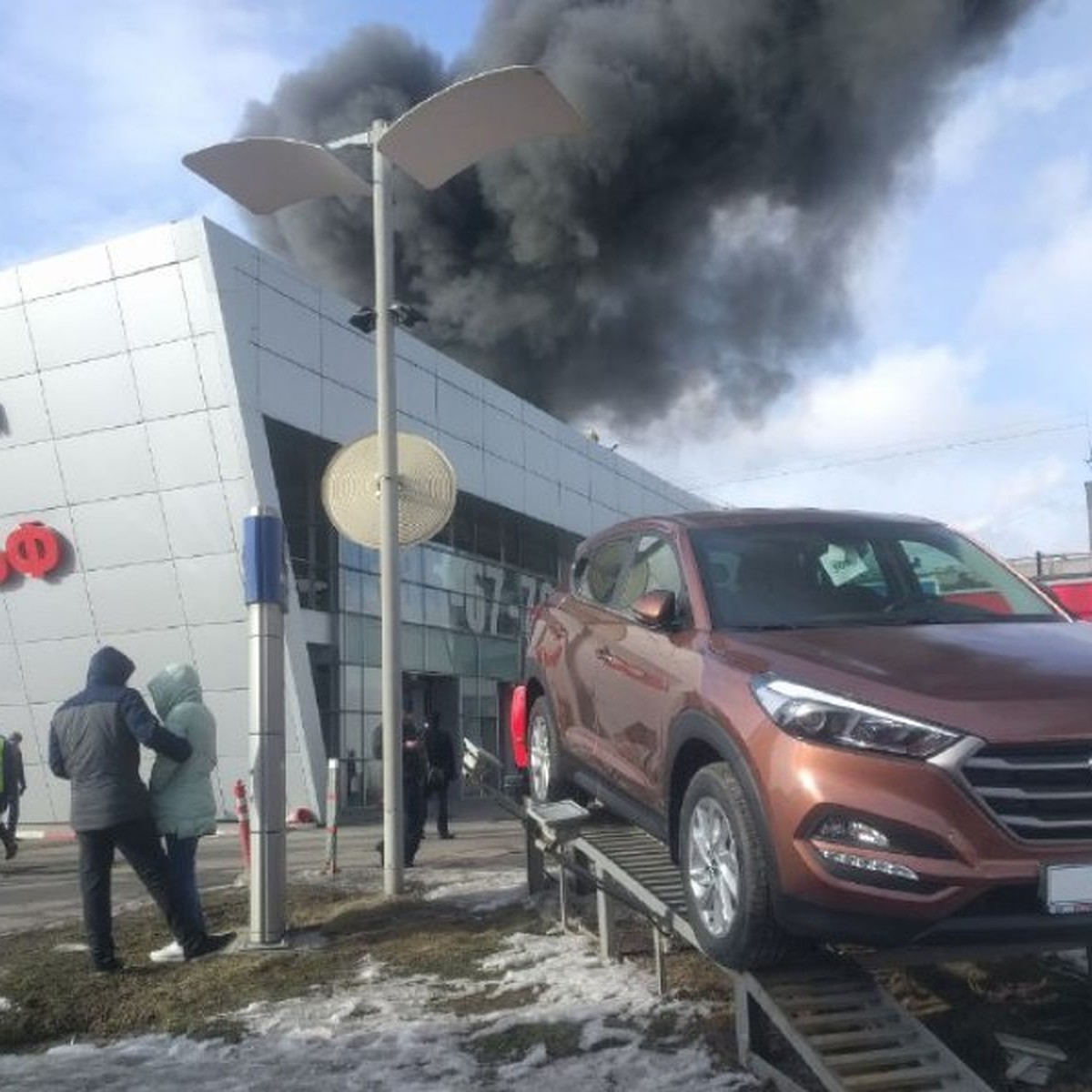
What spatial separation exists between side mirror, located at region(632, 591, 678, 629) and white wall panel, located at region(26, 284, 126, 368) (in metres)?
15.8

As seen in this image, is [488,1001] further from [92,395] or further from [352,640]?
[352,640]

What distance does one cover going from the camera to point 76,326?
1902cm

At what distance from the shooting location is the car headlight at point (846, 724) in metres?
3.68

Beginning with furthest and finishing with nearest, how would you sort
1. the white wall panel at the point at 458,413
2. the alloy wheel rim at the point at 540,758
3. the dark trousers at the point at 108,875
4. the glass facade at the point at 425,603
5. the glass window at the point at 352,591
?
the white wall panel at the point at 458,413 → the glass window at the point at 352,591 → the glass facade at the point at 425,603 → the alloy wheel rim at the point at 540,758 → the dark trousers at the point at 108,875

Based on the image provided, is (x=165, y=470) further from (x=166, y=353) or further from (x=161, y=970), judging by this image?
(x=161, y=970)

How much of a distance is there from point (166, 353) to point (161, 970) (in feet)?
45.3

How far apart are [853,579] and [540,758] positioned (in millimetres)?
2450

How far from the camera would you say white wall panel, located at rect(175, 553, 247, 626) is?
1881 cm

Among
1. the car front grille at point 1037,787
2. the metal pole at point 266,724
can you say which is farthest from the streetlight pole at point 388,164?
the car front grille at point 1037,787

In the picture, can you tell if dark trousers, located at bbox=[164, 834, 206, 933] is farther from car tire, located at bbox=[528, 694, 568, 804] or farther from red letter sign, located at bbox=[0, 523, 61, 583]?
red letter sign, located at bbox=[0, 523, 61, 583]

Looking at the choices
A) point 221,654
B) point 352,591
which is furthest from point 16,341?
point 352,591

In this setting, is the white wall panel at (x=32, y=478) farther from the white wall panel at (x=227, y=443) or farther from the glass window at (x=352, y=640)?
the glass window at (x=352, y=640)

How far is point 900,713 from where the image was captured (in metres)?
3.74

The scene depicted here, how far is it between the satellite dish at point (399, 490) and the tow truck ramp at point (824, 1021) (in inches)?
139
